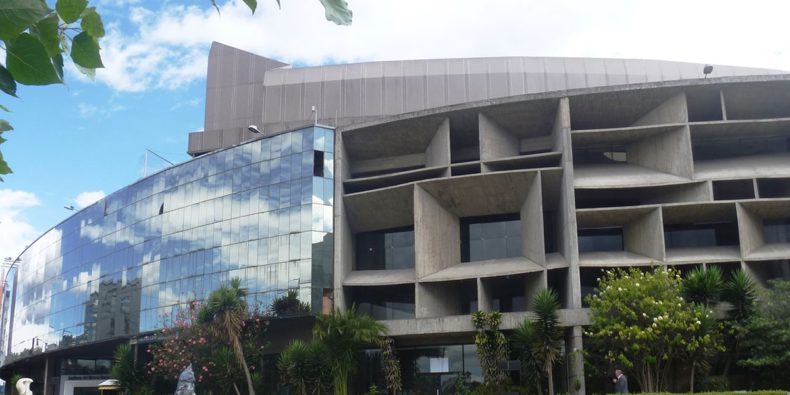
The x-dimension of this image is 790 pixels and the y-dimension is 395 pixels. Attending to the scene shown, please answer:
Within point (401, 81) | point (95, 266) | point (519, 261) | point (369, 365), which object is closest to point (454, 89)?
point (401, 81)

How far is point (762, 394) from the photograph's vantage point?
22.9 metres

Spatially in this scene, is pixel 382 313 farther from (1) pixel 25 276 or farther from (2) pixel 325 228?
(1) pixel 25 276

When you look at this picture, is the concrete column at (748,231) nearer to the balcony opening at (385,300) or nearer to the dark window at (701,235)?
the dark window at (701,235)

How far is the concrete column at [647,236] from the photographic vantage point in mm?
32688

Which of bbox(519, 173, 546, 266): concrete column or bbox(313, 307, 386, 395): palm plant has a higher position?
bbox(519, 173, 546, 266): concrete column

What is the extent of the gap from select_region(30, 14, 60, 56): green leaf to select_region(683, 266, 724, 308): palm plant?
30.5 metres

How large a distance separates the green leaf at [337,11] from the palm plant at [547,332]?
28682 mm

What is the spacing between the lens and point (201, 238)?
1619 inches

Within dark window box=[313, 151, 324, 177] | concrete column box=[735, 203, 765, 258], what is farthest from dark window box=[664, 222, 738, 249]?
dark window box=[313, 151, 324, 177]

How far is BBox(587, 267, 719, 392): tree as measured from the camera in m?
28.3

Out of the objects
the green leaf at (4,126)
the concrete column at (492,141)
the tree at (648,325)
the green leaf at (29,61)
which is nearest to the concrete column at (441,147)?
the concrete column at (492,141)

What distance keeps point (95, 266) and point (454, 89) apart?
25.9 m

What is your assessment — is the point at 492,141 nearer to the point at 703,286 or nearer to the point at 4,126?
the point at 703,286

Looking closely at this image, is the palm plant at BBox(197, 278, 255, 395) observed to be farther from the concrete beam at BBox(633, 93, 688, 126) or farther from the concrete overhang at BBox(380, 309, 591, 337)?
the concrete beam at BBox(633, 93, 688, 126)
